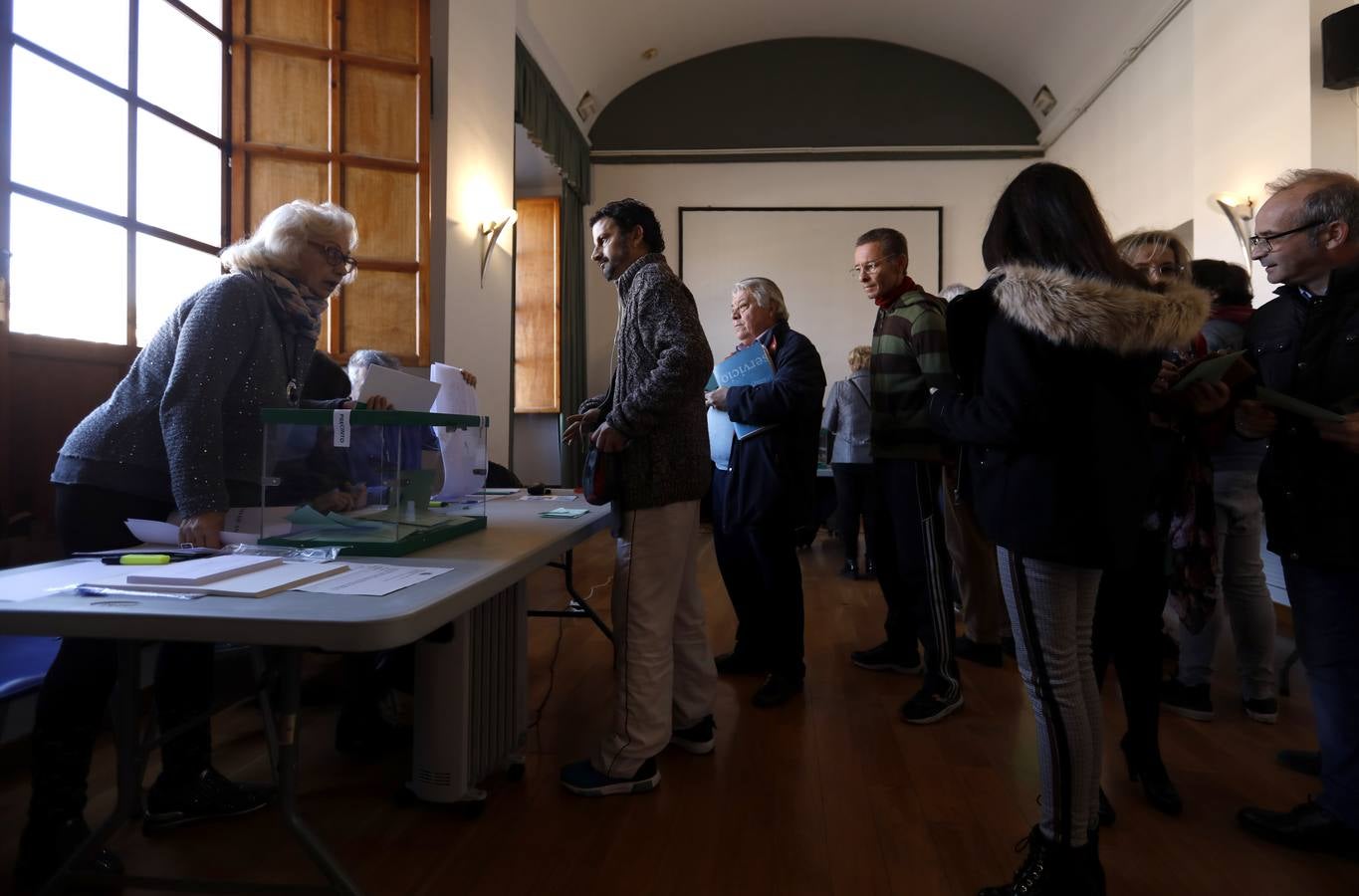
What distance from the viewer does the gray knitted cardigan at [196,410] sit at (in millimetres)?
1445

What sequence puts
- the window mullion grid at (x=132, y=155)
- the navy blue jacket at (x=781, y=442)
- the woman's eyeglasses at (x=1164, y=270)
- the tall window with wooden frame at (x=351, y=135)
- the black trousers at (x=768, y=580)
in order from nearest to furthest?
1. the woman's eyeglasses at (x=1164, y=270)
2. the navy blue jacket at (x=781, y=442)
3. the black trousers at (x=768, y=580)
4. the window mullion grid at (x=132, y=155)
5. the tall window with wooden frame at (x=351, y=135)

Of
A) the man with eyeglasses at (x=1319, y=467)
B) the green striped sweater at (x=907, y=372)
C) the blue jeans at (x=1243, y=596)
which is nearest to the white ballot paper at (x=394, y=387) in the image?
the green striped sweater at (x=907, y=372)

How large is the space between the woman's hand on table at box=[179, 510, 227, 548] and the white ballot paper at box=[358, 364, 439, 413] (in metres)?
0.35

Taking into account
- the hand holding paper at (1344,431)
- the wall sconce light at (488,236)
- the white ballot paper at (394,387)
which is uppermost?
the wall sconce light at (488,236)

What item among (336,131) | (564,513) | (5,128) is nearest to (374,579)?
(564,513)

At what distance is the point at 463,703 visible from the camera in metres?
1.69

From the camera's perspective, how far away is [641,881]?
4.83ft

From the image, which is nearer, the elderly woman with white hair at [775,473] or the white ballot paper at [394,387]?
the white ballot paper at [394,387]

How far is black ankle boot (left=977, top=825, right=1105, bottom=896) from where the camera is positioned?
129 centimetres

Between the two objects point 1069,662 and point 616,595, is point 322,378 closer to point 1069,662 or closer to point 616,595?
point 616,595

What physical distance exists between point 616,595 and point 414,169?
2734 mm

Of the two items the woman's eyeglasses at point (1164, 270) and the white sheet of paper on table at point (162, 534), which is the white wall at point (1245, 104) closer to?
the woman's eyeglasses at point (1164, 270)

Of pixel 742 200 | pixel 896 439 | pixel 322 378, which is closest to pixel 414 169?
pixel 322 378

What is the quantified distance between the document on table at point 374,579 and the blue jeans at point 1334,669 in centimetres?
165
